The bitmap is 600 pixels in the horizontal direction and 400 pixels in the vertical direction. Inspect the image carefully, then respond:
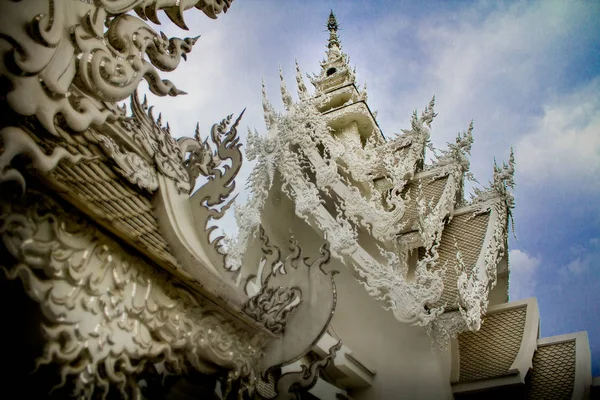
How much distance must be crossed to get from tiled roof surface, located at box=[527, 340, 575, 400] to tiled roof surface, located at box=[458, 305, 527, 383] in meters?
0.26

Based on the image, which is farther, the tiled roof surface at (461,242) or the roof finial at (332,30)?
the roof finial at (332,30)

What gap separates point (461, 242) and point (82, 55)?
523cm

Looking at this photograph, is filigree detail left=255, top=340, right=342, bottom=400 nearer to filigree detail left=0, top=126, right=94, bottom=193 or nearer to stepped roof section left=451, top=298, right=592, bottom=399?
filigree detail left=0, top=126, right=94, bottom=193

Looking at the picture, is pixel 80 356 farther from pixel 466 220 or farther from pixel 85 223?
pixel 466 220

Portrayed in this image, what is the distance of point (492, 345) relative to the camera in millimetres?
4812


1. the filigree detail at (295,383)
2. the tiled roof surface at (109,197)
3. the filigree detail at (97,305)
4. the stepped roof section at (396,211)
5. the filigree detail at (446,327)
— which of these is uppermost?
the stepped roof section at (396,211)

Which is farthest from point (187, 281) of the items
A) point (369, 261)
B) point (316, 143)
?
point (316, 143)

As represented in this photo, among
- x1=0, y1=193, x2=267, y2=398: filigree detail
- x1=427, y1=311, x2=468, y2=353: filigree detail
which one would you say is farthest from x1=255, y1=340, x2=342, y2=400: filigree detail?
x1=427, y1=311, x2=468, y2=353: filigree detail

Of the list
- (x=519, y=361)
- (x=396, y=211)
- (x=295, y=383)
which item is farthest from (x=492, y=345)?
(x=295, y=383)

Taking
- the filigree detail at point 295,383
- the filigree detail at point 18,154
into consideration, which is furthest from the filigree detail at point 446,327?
the filigree detail at point 18,154

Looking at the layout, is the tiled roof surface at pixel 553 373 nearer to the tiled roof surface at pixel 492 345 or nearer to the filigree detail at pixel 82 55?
the tiled roof surface at pixel 492 345

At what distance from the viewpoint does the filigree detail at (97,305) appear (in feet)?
4.54

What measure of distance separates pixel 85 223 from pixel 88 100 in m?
0.41

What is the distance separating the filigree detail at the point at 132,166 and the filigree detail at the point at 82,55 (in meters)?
0.19
